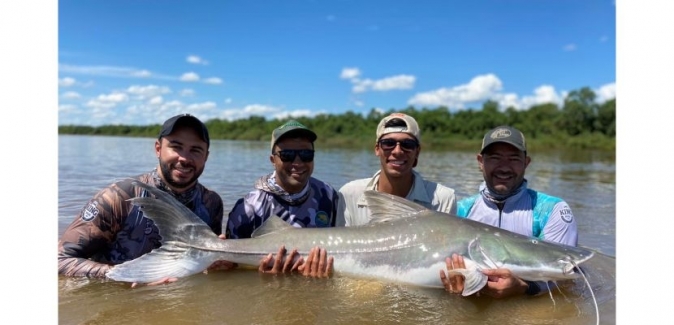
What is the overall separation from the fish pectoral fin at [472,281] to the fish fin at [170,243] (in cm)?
220

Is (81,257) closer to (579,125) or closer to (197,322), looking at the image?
(197,322)

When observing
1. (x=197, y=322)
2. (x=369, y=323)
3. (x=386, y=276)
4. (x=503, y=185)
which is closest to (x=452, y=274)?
(x=386, y=276)

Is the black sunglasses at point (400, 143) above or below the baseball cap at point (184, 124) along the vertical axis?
below

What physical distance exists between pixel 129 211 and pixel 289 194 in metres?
1.54

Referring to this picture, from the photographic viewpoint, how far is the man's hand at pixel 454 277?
410 cm

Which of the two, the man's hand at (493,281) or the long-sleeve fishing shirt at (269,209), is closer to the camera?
the man's hand at (493,281)

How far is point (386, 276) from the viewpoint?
170 inches

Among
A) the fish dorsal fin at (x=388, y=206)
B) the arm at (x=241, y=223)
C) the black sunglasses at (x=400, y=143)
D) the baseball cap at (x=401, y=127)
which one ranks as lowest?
the arm at (x=241, y=223)

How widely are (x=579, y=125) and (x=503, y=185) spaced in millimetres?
54145

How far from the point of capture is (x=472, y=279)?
398cm

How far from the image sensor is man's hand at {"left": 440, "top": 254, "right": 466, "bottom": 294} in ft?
13.4

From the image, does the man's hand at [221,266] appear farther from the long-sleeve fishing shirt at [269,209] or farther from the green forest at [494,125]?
the green forest at [494,125]

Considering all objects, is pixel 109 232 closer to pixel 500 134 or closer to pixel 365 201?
pixel 365 201

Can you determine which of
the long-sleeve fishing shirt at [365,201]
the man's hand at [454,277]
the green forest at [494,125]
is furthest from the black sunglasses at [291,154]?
the green forest at [494,125]
